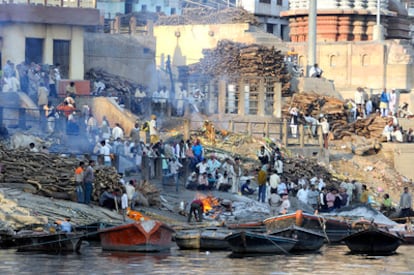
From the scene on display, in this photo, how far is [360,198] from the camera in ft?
146

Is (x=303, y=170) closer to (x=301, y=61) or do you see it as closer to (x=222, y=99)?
(x=222, y=99)

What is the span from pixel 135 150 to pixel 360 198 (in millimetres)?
6912

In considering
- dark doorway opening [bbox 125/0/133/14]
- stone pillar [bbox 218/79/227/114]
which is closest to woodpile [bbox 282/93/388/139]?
stone pillar [bbox 218/79/227/114]

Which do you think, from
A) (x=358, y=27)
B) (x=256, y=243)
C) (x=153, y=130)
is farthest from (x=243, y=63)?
(x=256, y=243)

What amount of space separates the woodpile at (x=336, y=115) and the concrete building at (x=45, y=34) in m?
7.35

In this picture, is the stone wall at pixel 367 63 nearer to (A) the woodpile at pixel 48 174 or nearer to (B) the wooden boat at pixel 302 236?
(A) the woodpile at pixel 48 174

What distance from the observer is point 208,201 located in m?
39.7

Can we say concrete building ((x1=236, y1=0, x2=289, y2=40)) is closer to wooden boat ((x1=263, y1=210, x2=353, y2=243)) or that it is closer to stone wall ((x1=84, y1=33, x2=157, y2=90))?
stone wall ((x1=84, y1=33, x2=157, y2=90))

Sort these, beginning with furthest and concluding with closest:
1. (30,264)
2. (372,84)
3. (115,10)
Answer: (115,10), (372,84), (30,264)

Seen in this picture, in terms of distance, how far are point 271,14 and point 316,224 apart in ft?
119

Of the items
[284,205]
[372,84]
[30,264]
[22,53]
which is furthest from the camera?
[372,84]

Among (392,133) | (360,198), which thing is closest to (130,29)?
(392,133)

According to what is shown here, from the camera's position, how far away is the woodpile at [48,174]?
36625 millimetres

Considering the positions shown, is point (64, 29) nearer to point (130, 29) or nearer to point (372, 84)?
point (130, 29)
